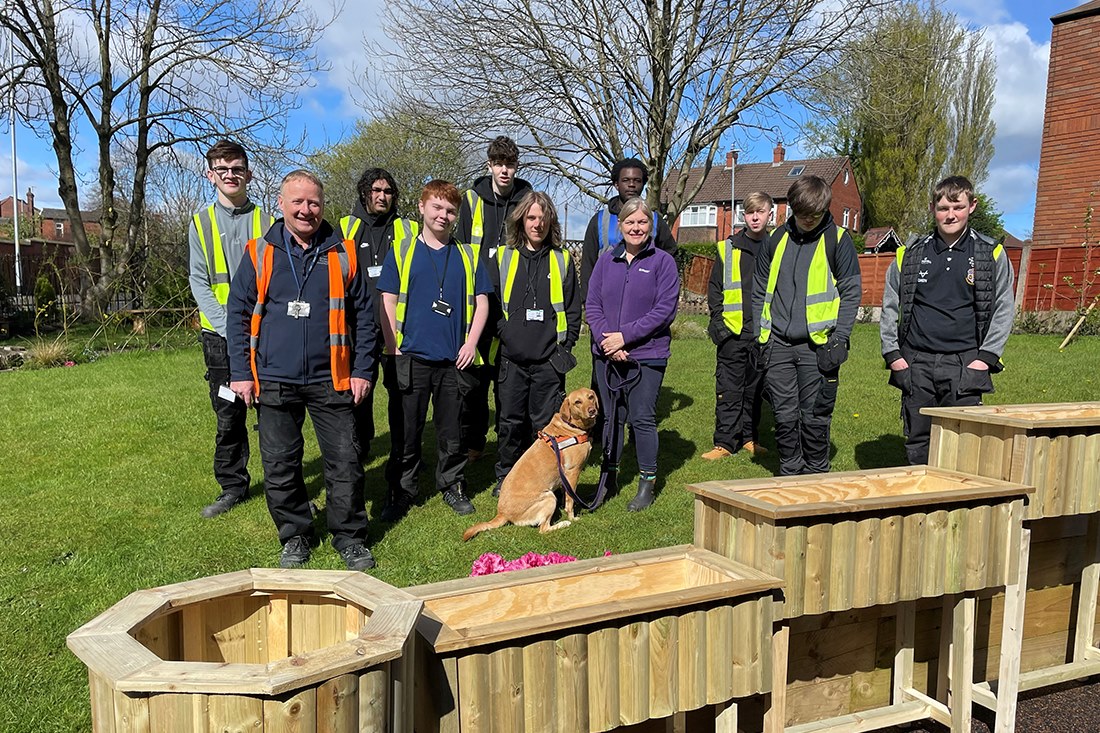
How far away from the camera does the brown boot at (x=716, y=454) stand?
21.5 feet

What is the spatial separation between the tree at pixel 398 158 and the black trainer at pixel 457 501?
16.0ft

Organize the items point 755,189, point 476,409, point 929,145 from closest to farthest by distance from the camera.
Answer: point 476,409, point 929,145, point 755,189

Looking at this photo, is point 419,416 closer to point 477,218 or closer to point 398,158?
point 477,218

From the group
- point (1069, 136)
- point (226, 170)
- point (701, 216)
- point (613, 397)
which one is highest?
point (701, 216)

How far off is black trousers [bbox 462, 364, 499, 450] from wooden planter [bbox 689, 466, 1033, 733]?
272cm

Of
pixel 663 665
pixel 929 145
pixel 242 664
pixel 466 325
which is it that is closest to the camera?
pixel 242 664

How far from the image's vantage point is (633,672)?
224 cm

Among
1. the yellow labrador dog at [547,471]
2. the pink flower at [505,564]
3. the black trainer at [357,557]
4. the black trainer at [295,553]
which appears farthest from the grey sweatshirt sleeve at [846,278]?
the black trainer at [295,553]

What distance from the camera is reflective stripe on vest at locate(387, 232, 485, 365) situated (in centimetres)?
499

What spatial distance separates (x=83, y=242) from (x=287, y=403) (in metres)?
19.4

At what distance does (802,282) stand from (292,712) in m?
4.27

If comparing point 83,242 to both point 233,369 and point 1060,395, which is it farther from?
point 1060,395

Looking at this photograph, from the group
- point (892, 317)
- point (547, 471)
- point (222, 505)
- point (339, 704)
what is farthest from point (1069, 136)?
point (339, 704)

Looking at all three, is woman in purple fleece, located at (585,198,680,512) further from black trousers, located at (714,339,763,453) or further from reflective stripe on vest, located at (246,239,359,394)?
reflective stripe on vest, located at (246,239,359,394)
